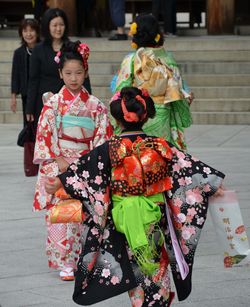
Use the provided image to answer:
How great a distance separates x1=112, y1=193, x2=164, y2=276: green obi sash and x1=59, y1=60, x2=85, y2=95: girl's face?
143 centimetres

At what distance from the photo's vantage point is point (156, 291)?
17.0 ft

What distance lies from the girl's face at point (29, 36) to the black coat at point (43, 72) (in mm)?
941

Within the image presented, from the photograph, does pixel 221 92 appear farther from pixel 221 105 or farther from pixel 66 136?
pixel 66 136

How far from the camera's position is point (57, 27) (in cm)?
800

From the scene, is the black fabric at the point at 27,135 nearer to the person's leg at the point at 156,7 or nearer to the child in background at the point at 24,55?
the child in background at the point at 24,55

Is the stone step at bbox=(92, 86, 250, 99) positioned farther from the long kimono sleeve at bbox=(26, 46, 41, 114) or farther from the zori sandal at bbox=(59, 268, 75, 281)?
the zori sandal at bbox=(59, 268, 75, 281)

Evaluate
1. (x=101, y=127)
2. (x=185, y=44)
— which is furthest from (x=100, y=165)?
(x=185, y=44)

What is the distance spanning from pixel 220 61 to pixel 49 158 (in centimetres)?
809

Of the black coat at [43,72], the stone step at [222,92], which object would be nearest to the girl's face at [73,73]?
the black coat at [43,72]

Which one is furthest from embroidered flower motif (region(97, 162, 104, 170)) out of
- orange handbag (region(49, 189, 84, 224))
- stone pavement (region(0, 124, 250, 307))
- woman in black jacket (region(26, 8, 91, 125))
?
woman in black jacket (region(26, 8, 91, 125))

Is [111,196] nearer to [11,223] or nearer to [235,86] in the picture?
[11,223]

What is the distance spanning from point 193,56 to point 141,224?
9.75 meters

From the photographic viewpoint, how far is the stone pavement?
6.08 meters

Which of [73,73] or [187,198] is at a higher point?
[73,73]
